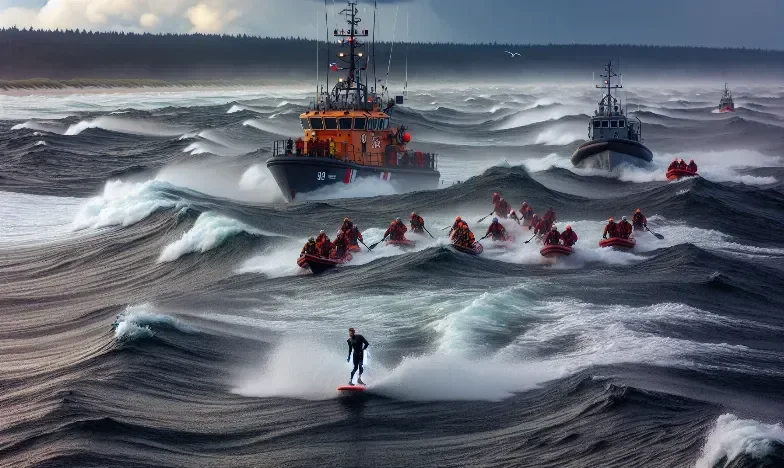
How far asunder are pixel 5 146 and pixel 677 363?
5263 centimetres

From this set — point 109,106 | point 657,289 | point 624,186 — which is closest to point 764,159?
point 624,186

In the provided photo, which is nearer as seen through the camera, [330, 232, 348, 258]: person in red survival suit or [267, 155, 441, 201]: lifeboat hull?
[330, 232, 348, 258]: person in red survival suit

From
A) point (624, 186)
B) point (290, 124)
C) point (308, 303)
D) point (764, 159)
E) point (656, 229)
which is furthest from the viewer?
point (290, 124)

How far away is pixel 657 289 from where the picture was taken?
25.2m

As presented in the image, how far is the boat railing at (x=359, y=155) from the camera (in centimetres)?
4059

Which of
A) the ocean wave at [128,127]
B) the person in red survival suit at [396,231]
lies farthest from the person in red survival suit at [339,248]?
the ocean wave at [128,127]

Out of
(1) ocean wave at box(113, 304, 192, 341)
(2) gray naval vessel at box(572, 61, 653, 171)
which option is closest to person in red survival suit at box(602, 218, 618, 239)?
(1) ocean wave at box(113, 304, 192, 341)

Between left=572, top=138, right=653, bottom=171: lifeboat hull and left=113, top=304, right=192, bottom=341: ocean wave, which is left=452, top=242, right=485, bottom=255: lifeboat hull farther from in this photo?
left=572, top=138, right=653, bottom=171: lifeboat hull

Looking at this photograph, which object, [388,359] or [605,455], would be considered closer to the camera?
→ [605,455]

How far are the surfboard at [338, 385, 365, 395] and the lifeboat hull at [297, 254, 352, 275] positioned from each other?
9.87m

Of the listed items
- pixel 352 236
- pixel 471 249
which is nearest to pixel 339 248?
pixel 352 236

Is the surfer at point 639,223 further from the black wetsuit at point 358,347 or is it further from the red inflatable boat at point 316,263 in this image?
the black wetsuit at point 358,347

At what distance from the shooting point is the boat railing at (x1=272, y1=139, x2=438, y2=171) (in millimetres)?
40594

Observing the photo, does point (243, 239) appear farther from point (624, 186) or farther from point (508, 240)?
point (624, 186)
